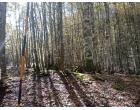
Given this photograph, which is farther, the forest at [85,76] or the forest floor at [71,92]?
the forest at [85,76]

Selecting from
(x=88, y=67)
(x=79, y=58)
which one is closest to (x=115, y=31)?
(x=79, y=58)

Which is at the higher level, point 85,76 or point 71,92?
point 85,76

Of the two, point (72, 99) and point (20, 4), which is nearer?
point (72, 99)

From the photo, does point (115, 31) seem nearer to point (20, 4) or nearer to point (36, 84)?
point (20, 4)

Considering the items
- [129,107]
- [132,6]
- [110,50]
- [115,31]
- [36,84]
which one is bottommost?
[129,107]

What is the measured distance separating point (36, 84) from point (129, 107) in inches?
99.3

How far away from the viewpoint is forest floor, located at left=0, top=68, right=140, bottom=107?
5.57 m

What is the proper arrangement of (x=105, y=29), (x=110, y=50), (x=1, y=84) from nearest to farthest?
1. (x=1, y=84)
2. (x=105, y=29)
3. (x=110, y=50)

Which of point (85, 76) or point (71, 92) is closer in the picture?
point (71, 92)

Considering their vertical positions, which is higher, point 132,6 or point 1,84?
point 132,6

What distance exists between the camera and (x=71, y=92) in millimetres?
6180

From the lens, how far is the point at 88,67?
913 cm

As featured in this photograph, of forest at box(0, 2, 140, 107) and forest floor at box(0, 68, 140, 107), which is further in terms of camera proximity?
forest at box(0, 2, 140, 107)

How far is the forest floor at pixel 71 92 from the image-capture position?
18.3ft
